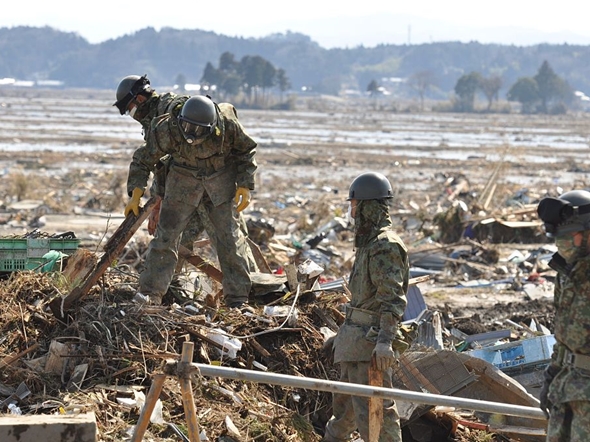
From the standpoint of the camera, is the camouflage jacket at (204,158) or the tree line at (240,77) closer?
the camouflage jacket at (204,158)

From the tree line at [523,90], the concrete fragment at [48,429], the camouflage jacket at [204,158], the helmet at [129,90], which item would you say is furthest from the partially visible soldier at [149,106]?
the tree line at [523,90]

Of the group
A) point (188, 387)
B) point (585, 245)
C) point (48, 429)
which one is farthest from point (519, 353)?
point (48, 429)

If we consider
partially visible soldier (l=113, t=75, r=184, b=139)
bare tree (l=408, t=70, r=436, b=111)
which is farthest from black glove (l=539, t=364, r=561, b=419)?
bare tree (l=408, t=70, r=436, b=111)

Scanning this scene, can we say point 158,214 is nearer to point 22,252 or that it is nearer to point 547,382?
point 22,252

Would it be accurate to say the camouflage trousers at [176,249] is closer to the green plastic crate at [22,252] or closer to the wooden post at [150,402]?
the green plastic crate at [22,252]

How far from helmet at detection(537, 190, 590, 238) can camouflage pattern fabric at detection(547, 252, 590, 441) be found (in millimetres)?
160

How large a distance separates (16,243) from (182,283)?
1341mm

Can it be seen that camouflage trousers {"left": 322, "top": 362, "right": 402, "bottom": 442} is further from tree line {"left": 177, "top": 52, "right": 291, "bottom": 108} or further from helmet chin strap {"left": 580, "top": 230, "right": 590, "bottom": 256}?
tree line {"left": 177, "top": 52, "right": 291, "bottom": 108}

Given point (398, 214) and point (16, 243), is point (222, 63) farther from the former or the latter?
point (16, 243)

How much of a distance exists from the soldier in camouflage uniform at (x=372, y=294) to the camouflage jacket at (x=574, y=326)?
1.09 metres

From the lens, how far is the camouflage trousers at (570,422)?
4660 mm

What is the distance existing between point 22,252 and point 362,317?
11.0 feet

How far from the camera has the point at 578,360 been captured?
15.4 ft

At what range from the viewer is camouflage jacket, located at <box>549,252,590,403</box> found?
4656 millimetres
